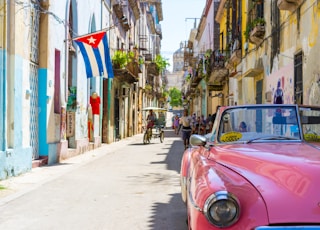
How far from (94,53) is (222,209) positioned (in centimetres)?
1185

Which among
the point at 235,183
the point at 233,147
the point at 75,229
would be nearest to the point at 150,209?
the point at 75,229

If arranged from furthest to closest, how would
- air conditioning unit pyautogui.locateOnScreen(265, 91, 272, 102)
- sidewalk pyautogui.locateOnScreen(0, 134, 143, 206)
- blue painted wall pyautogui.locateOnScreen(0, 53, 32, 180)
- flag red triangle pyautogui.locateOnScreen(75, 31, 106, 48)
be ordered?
air conditioning unit pyautogui.locateOnScreen(265, 91, 272, 102) < flag red triangle pyautogui.locateOnScreen(75, 31, 106, 48) < blue painted wall pyautogui.locateOnScreen(0, 53, 32, 180) < sidewalk pyautogui.locateOnScreen(0, 134, 143, 206)

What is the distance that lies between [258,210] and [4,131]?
7612 millimetres

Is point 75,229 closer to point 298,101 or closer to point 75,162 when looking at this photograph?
point 298,101

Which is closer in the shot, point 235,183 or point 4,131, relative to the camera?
point 235,183

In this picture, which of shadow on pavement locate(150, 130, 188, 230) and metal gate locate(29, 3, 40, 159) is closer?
shadow on pavement locate(150, 130, 188, 230)

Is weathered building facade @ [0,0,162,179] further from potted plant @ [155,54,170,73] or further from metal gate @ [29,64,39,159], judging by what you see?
potted plant @ [155,54,170,73]

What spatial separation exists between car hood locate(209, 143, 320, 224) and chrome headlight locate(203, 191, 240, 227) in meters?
0.20

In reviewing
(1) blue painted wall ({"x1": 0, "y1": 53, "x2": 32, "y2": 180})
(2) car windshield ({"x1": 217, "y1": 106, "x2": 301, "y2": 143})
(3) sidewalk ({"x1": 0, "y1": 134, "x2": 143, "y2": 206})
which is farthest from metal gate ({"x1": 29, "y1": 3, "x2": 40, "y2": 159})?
(2) car windshield ({"x1": 217, "y1": 106, "x2": 301, "y2": 143})

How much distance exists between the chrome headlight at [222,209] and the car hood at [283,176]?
20 cm

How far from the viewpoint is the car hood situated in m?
2.65

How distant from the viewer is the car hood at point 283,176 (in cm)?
265

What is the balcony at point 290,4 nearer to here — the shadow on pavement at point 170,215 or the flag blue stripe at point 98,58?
the shadow on pavement at point 170,215

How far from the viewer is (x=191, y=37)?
63.0 metres
